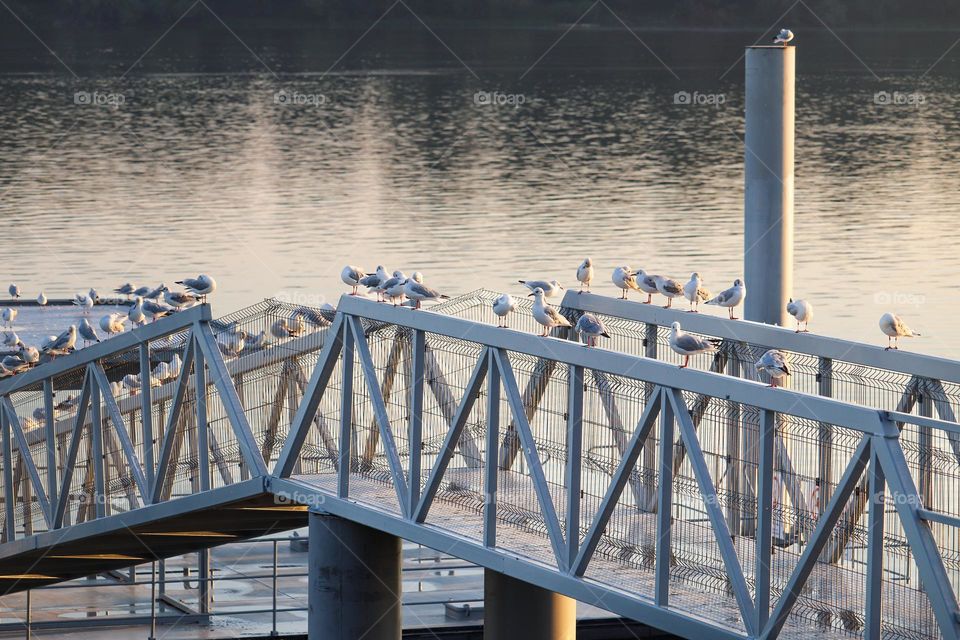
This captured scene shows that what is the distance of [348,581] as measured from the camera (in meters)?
16.9

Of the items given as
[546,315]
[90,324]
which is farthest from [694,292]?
[90,324]

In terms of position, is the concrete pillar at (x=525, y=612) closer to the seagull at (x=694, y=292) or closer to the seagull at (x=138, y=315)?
the seagull at (x=694, y=292)

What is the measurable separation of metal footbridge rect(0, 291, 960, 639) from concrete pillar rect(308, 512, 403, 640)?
0.30 metres

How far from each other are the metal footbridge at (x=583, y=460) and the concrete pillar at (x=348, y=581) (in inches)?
11.8

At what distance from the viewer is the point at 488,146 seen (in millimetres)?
74250

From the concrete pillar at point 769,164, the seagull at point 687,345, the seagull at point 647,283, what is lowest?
the seagull at point 687,345

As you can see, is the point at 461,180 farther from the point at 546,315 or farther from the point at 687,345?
the point at 687,345

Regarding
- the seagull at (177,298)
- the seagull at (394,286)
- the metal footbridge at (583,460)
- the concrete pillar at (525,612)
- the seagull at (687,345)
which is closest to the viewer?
the metal footbridge at (583,460)

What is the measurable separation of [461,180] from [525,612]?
4783 centimetres

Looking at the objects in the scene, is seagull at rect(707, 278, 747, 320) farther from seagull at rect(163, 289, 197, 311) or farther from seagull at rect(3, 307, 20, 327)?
seagull at rect(3, 307, 20, 327)

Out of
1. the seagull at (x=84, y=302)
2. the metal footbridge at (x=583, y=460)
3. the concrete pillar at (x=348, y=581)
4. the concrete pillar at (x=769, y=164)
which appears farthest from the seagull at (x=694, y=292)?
the seagull at (x=84, y=302)

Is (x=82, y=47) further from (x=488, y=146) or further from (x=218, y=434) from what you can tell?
(x=218, y=434)

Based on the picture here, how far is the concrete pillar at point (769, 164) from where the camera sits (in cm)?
1956

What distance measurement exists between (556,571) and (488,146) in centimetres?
6059
